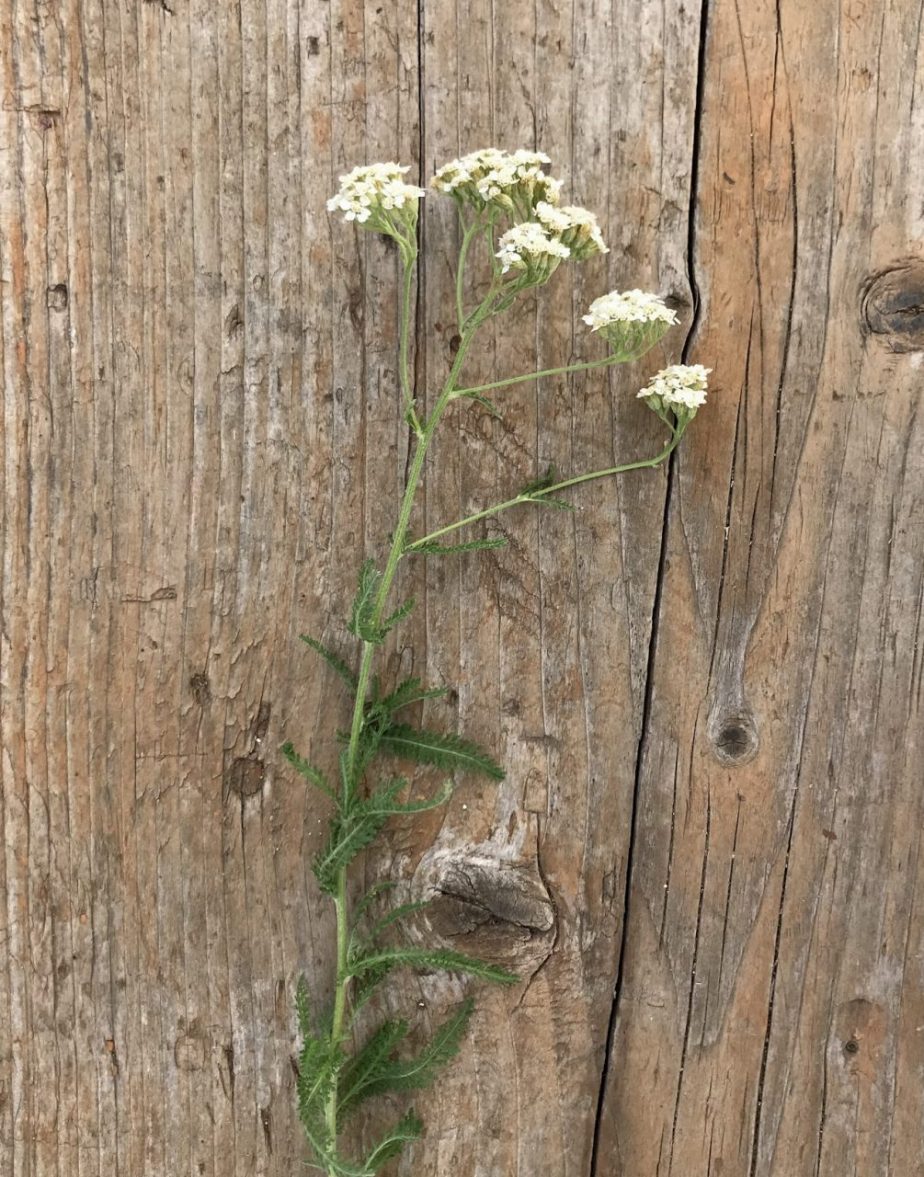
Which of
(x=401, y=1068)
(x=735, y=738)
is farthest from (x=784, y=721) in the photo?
(x=401, y=1068)

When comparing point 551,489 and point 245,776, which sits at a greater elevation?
point 551,489

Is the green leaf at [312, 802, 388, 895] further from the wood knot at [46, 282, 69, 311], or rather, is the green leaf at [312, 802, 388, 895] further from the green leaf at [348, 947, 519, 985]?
the wood knot at [46, 282, 69, 311]

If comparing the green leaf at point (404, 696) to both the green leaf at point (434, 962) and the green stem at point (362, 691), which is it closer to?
the green stem at point (362, 691)

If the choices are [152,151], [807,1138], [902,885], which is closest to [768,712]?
[902,885]

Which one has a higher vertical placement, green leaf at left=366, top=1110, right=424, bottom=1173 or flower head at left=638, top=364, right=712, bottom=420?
flower head at left=638, top=364, right=712, bottom=420

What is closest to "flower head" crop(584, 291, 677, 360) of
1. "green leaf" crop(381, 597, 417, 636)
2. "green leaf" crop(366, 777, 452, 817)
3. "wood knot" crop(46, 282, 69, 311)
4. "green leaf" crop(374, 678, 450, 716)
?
"green leaf" crop(381, 597, 417, 636)

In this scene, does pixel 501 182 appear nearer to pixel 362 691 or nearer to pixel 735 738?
pixel 362 691

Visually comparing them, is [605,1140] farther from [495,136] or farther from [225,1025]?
[495,136]

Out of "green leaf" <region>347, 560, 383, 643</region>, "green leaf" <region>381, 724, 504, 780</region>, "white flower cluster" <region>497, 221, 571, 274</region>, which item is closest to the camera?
"white flower cluster" <region>497, 221, 571, 274</region>
